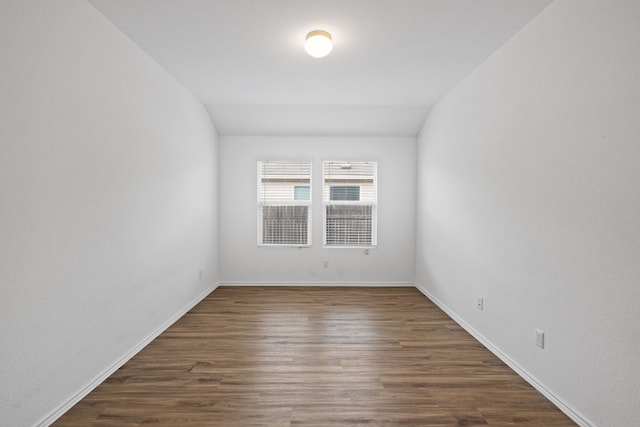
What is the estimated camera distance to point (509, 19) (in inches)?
84.0

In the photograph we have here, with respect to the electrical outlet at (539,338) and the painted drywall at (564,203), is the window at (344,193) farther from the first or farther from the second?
the electrical outlet at (539,338)

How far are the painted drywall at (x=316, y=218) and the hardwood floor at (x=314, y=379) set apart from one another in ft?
4.41

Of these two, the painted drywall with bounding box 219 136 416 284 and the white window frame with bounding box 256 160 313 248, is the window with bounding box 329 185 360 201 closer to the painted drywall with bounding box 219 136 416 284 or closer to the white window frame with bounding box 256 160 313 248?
Answer: the painted drywall with bounding box 219 136 416 284

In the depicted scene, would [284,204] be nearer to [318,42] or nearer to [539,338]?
[318,42]

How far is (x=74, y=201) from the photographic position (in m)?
1.88

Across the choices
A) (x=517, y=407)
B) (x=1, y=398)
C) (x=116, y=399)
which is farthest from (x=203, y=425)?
(x=517, y=407)

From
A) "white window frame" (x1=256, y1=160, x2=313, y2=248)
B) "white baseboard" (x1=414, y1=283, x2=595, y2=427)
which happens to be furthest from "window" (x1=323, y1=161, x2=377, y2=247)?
"white baseboard" (x1=414, y1=283, x2=595, y2=427)

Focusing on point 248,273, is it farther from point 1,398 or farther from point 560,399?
point 560,399

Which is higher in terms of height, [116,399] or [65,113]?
[65,113]

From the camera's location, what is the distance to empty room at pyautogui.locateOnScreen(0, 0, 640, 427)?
5.15 feet

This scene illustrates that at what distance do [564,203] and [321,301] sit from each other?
111 inches

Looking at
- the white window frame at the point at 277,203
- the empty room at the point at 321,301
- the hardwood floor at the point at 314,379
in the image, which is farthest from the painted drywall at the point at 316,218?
the hardwood floor at the point at 314,379

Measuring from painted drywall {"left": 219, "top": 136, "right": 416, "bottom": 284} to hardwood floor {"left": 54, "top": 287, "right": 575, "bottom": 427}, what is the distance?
4.41ft

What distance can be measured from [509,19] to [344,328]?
293cm
